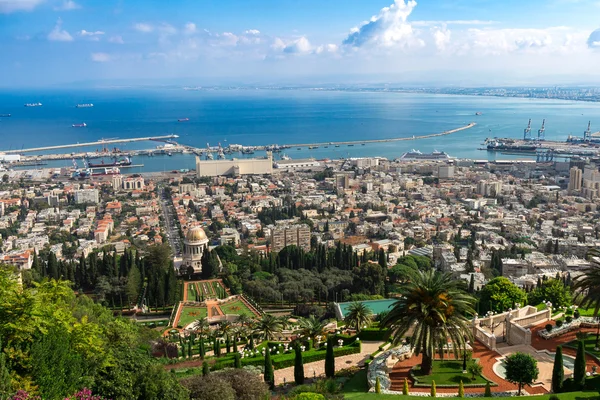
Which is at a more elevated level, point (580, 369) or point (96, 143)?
point (580, 369)

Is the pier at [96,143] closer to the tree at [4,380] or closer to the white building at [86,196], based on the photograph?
the white building at [86,196]

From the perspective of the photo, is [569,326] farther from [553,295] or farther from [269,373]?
[269,373]

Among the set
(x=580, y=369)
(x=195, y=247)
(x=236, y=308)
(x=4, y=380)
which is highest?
(x=4, y=380)

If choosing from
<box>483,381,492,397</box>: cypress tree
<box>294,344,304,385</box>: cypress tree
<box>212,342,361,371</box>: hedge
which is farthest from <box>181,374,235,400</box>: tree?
<box>483,381,492,397</box>: cypress tree

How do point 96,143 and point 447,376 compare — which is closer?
point 447,376

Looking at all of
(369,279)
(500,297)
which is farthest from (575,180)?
(500,297)

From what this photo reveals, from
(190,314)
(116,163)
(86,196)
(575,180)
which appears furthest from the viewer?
(116,163)

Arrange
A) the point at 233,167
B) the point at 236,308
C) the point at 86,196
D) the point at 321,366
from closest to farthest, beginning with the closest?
the point at 321,366, the point at 236,308, the point at 86,196, the point at 233,167

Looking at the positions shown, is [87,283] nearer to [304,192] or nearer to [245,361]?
[245,361]
